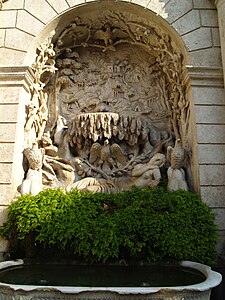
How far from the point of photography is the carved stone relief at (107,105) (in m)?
7.06

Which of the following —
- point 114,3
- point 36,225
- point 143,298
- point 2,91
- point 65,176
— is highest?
point 114,3

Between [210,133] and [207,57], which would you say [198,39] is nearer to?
[207,57]

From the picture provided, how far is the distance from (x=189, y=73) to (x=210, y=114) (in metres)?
0.92

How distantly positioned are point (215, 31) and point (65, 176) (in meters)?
4.39

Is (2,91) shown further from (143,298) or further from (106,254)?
(143,298)

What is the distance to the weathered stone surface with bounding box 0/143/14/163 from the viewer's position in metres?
6.20

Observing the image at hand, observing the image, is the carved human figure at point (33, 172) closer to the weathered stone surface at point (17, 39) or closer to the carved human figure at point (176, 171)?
the weathered stone surface at point (17, 39)

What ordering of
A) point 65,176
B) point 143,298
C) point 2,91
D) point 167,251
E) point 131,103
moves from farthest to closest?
point 131,103 < point 65,176 < point 2,91 < point 167,251 < point 143,298

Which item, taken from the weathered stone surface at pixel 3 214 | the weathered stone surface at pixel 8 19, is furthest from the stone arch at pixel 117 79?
the weathered stone surface at pixel 3 214

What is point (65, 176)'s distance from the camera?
7172 millimetres

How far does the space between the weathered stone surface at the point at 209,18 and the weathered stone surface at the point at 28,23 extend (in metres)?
3.43

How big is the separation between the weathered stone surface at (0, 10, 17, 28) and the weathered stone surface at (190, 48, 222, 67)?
3825 millimetres

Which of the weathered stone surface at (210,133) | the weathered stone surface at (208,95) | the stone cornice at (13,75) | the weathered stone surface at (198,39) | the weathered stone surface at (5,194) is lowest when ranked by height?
the weathered stone surface at (5,194)

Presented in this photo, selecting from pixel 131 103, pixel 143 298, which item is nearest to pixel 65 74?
pixel 131 103
